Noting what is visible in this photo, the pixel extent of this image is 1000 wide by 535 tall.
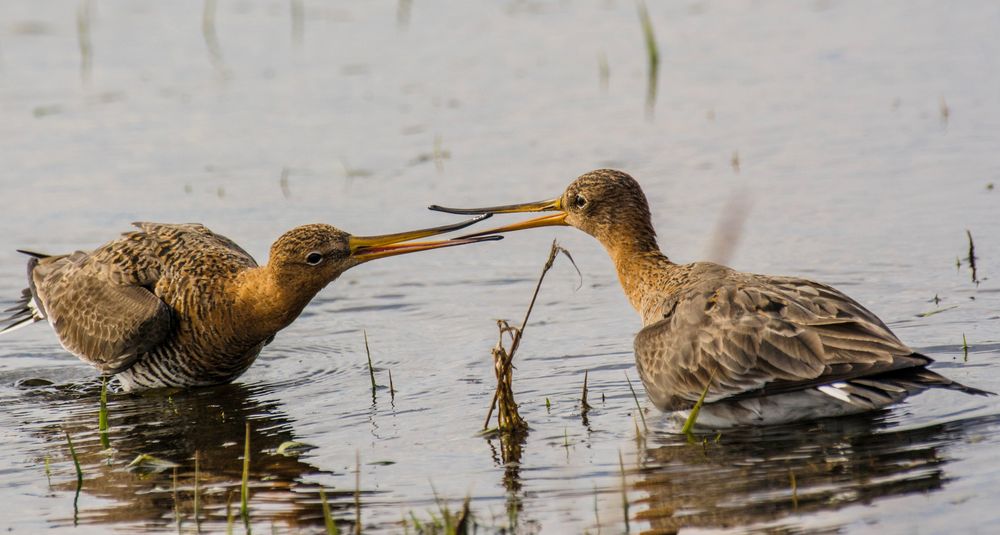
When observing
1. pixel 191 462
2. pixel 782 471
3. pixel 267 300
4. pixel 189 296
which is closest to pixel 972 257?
pixel 782 471

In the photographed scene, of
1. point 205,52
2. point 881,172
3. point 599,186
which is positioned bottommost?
point 599,186

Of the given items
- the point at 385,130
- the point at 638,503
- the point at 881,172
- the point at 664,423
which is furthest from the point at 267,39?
the point at 638,503

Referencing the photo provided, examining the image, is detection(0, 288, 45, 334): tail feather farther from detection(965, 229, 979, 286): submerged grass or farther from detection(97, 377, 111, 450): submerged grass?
detection(965, 229, 979, 286): submerged grass

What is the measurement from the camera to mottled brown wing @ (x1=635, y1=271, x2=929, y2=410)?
8.24 meters

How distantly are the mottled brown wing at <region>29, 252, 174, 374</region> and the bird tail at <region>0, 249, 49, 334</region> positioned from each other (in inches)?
5.4

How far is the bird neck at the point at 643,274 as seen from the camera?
10.0 m

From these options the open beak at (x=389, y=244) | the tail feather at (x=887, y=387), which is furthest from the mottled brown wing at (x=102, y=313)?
the tail feather at (x=887, y=387)

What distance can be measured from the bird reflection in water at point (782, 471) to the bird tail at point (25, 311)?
18.4 feet

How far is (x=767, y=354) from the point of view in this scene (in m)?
8.51

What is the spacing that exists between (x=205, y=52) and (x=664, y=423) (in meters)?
12.1

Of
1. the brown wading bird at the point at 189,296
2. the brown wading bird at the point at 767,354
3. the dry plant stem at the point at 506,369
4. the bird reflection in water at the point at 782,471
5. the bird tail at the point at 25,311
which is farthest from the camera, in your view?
the bird tail at the point at 25,311

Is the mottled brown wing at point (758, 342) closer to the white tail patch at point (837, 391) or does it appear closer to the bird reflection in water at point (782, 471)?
the white tail patch at point (837, 391)

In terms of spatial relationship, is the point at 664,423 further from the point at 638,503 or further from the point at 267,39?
the point at 267,39

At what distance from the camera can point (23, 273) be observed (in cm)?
1301
